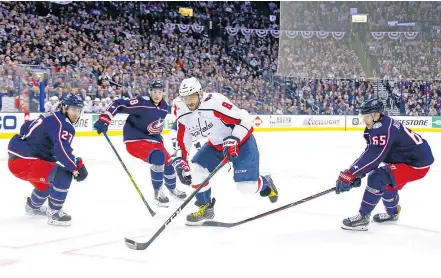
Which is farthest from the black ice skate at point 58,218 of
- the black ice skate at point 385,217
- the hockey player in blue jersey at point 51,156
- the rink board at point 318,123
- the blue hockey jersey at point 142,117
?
the rink board at point 318,123

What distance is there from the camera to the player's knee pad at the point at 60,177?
4.04 metres

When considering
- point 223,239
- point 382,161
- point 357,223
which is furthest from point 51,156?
point 382,161

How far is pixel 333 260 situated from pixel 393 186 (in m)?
0.97

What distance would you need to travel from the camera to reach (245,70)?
20.6m

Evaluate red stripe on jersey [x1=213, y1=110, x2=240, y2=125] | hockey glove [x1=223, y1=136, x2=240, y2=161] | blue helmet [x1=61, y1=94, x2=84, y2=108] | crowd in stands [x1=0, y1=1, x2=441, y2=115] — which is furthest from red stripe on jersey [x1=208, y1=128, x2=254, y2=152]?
crowd in stands [x1=0, y1=1, x2=441, y2=115]

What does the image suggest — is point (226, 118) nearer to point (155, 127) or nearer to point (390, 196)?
point (390, 196)

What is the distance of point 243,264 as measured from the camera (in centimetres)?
320

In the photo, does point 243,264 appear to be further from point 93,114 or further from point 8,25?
point 8,25

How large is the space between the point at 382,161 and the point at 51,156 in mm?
2146

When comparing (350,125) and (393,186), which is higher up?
(393,186)

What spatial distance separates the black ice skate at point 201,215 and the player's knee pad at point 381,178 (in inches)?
43.8

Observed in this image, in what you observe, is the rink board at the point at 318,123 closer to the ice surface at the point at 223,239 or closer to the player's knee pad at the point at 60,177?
the ice surface at the point at 223,239

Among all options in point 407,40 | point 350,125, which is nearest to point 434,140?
point 350,125

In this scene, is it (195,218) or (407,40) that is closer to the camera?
(195,218)
